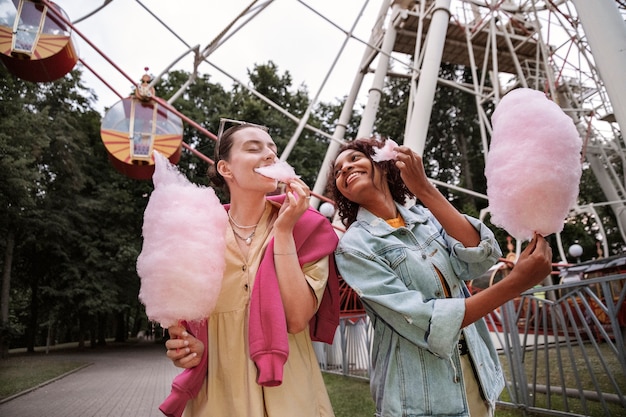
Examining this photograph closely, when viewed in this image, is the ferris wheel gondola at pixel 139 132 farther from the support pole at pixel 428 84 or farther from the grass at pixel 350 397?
the grass at pixel 350 397

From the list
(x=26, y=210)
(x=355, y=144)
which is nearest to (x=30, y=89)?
(x=26, y=210)

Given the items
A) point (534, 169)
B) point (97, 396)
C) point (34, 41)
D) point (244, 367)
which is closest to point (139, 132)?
point (34, 41)

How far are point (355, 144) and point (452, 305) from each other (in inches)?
32.5

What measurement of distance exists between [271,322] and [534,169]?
92 centimetres

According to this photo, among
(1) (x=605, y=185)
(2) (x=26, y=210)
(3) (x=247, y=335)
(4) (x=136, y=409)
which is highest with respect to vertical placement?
(2) (x=26, y=210)

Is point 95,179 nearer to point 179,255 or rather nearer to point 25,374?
point 25,374

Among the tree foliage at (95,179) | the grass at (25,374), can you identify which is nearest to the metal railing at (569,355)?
the grass at (25,374)

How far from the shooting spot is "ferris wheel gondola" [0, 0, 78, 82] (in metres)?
3.78

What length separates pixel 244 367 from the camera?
1428mm

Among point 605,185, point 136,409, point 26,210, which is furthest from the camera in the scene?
point 26,210

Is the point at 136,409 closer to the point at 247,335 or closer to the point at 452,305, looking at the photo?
the point at 247,335

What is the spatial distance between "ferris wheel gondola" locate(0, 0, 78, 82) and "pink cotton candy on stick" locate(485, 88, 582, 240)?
4.16 metres

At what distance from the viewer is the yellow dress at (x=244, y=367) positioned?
4.53 ft

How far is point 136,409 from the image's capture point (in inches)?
240
